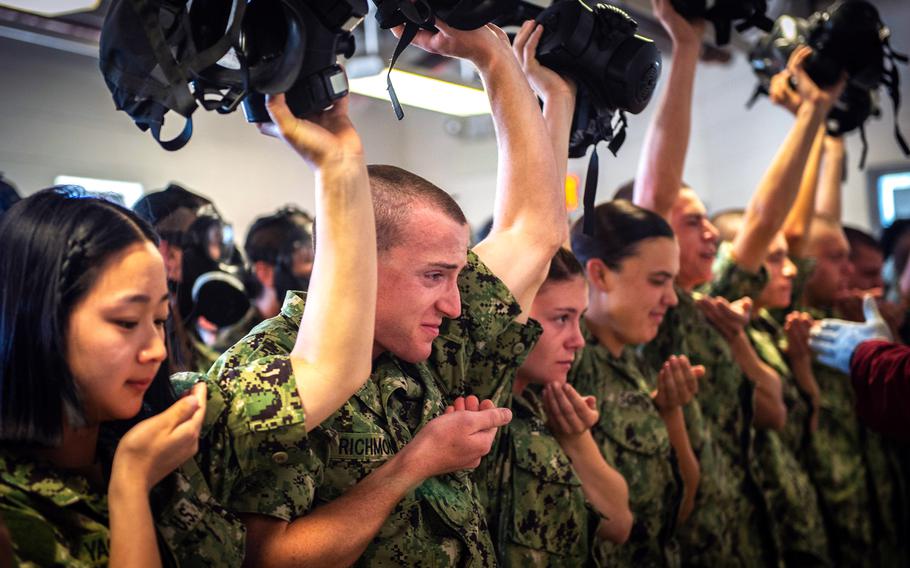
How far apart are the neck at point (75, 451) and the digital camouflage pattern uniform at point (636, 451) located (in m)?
1.21

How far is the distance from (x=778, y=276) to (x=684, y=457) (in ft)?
3.17

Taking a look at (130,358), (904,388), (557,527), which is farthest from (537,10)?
(904,388)

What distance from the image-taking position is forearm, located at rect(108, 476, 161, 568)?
1033 mm

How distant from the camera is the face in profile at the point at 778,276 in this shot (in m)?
2.97

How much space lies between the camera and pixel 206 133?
3445 mm

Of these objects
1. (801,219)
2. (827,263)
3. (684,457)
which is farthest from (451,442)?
(827,263)

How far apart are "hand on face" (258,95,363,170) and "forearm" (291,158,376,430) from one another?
14 mm

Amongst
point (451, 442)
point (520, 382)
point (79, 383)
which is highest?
point (79, 383)

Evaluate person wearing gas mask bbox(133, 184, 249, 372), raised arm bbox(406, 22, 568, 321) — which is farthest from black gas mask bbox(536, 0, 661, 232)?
person wearing gas mask bbox(133, 184, 249, 372)

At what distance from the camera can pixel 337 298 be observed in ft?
3.93

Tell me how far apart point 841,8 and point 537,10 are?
142 cm

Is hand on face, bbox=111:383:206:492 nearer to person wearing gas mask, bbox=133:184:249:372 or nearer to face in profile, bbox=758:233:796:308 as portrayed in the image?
person wearing gas mask, bbox=133:184:249:372

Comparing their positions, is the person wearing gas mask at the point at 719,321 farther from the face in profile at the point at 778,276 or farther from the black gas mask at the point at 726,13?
the face in profile at the point at 778,276

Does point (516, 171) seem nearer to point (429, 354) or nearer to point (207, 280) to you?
point (429, 354)
